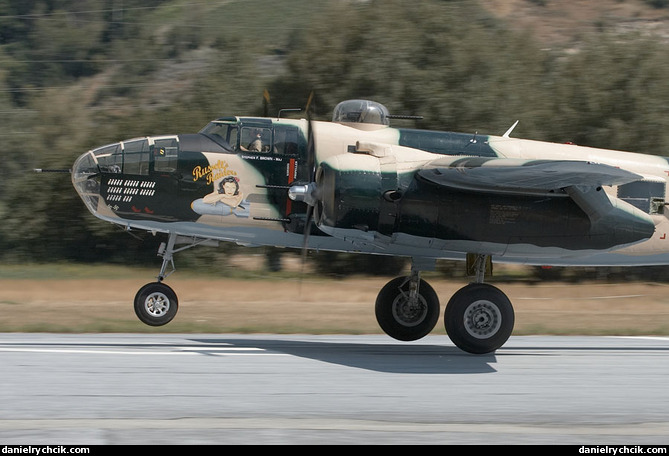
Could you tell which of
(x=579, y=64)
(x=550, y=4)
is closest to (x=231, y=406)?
(x=579, y=64)

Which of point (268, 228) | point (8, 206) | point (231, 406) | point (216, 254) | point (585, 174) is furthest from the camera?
point (8, 206)

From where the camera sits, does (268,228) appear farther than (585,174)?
Yes

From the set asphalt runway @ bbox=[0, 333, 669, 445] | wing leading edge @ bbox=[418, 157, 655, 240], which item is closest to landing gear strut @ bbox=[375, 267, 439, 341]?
asphalt runway @ bbox=[0, 333, 669, 445]

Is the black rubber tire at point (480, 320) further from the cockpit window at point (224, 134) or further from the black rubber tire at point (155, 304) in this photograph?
the black rubber tire at point (155, 304)

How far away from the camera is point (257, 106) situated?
35.5m

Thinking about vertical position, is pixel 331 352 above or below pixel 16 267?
above

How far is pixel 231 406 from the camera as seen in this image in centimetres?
968

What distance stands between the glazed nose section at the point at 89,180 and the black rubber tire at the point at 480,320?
6.40 metres

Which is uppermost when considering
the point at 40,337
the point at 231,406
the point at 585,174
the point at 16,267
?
the point at 585,174

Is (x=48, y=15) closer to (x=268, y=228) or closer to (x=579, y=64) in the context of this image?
(x=579, y=64)

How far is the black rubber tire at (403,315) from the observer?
15844 millimetres

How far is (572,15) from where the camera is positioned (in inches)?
3858

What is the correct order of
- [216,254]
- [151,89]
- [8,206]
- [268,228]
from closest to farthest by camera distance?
[268,228] < [216,254] < [8,206] < [151,89]

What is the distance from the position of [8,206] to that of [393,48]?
55.9 feet
